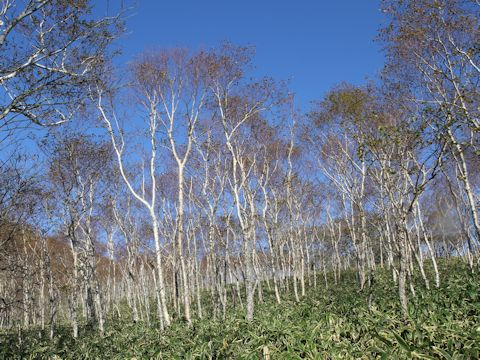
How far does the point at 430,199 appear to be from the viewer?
31.7 meters

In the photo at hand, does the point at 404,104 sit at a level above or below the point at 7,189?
above

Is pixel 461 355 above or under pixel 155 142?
under

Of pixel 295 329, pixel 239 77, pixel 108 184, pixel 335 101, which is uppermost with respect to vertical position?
pixel 239 77

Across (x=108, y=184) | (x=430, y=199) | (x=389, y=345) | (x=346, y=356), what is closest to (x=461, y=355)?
(x=389, y=345)

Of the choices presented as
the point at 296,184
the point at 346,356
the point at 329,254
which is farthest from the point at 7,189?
the point at 329,254

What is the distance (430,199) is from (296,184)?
13251 millimetres

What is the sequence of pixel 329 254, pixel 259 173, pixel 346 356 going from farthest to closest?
pixel 329 254 → pixel 259 173 → pixel 346 356

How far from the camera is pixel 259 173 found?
22266 mm

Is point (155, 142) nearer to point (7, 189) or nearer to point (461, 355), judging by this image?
point (7, 189)

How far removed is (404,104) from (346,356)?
11.9 meters

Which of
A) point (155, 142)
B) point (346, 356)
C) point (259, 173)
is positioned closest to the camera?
point (346, 356)

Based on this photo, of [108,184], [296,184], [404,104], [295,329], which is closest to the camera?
[295,329]

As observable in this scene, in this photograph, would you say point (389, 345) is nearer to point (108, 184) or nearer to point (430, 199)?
A: point (108, 184)

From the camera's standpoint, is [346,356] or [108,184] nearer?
[346,356]
